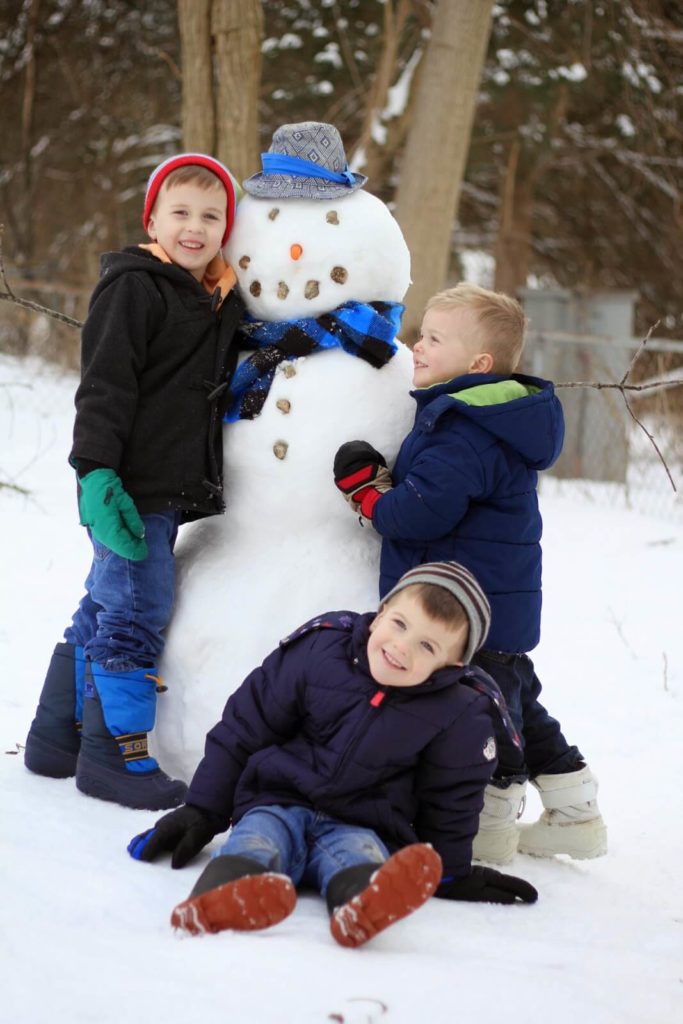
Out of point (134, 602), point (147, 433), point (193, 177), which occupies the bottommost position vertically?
point (134, 602)

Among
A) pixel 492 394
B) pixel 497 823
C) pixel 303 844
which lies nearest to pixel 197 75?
pixel 492 394

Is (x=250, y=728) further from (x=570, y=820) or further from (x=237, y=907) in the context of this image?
(x=570, y=820)

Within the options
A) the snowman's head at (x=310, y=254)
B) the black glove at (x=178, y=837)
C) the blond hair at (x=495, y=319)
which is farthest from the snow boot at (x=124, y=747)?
the blond hair at (x=495, y=319)

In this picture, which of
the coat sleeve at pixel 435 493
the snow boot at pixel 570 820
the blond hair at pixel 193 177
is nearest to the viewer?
the coat sleeve at pixel 435 493

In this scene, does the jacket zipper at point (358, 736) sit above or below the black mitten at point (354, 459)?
below

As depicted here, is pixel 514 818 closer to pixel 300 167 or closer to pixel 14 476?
pixel 300 167

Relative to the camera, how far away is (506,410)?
278cm

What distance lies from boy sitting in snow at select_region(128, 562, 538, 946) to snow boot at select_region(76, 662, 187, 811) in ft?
1.13

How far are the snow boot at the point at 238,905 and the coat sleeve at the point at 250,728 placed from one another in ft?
1.47

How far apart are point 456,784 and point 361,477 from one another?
0.79 m

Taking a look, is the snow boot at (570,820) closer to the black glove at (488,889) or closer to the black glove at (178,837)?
the black glove at (488,889)

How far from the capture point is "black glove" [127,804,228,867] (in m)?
2.44

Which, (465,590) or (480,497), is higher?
(480,497)

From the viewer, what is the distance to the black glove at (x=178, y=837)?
2.44 metres
